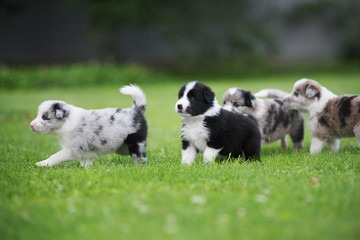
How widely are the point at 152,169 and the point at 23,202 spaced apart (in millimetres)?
1784

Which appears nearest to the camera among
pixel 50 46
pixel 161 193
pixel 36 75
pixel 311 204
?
pixel 311 204

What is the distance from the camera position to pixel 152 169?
212 inches

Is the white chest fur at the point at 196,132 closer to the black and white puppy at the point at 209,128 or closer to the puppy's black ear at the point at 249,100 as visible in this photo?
the black and white puppy at the point at 209,128

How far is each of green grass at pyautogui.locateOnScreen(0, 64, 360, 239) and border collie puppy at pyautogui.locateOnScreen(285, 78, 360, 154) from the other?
0.34 metres

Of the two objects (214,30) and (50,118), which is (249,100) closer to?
(50,118)

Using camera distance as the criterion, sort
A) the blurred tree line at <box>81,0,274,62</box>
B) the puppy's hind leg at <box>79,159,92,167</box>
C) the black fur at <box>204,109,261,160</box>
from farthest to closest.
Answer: the blurred tree line at <box>81,0,274,62</box>, the puppy's hind leg at <box>79,159,92,167</box>, the black fur at <box>204,109,261,160</box>

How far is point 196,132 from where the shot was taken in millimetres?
5812

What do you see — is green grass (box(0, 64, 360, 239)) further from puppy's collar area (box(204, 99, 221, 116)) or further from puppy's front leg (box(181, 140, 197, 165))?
puppy's collar area (box(204, 99, 221, 116))

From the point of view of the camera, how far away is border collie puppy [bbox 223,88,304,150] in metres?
6.88

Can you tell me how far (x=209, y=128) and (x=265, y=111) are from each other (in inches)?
63.7

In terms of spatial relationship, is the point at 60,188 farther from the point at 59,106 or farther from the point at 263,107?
the point at 263,107

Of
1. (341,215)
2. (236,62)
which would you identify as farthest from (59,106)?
(236,62)

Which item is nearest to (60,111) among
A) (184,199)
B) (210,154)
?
(210,154)

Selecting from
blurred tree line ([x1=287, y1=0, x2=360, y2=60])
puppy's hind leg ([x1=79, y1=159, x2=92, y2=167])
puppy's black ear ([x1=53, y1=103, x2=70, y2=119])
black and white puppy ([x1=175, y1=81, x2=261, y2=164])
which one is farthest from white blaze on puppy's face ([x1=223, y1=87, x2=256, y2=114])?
blurred tree line ([x1=287, y1=0, x2=360, y2=60])
